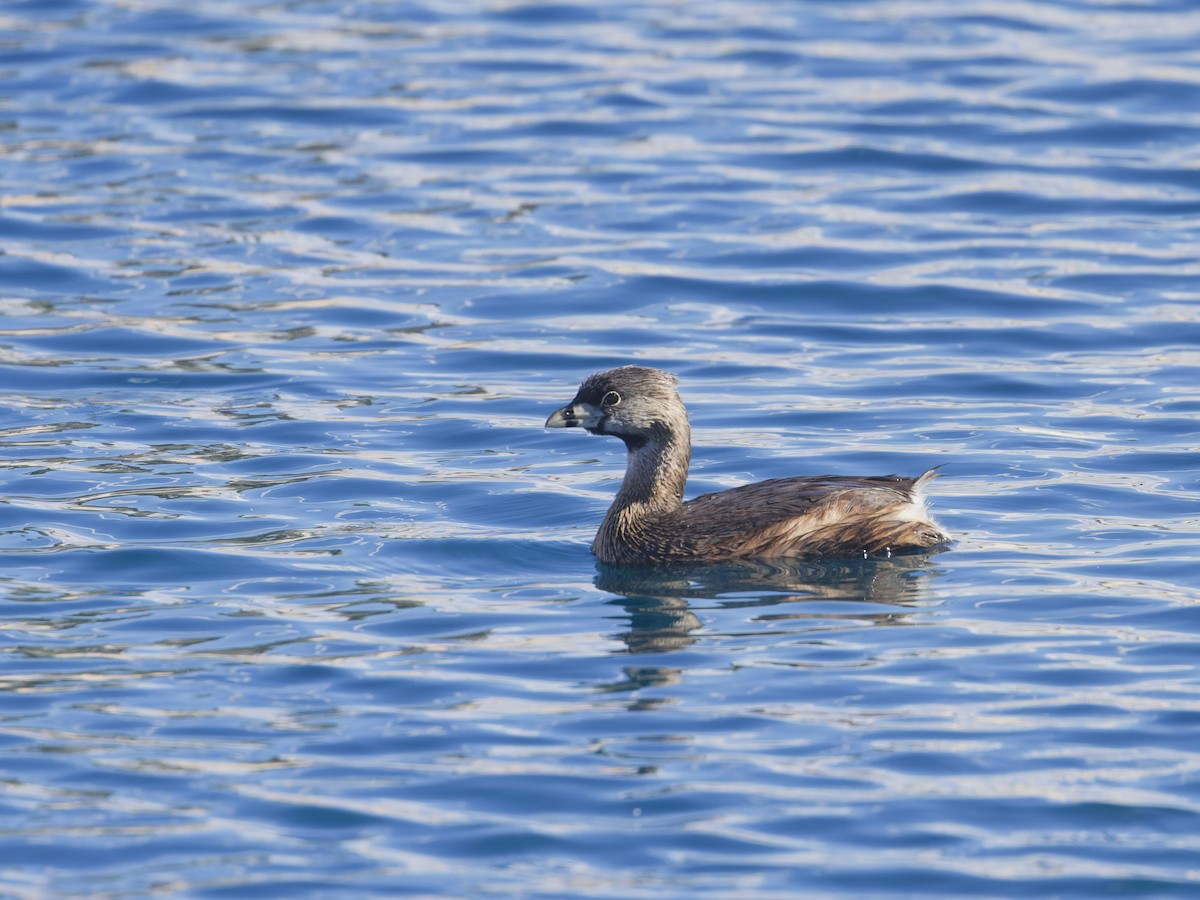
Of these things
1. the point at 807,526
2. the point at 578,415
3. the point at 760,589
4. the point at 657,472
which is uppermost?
the point at 578,415

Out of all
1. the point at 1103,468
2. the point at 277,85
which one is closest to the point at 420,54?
the point at 277,85

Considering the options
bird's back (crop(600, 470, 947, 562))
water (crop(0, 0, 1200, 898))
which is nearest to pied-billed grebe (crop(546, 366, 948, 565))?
bird's back (crop(600, 470, 947, 562))

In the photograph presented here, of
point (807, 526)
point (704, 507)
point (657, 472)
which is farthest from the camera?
point (657, 472)

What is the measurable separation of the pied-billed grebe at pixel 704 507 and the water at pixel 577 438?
0.69 feet

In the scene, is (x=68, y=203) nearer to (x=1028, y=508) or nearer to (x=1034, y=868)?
(x=1028, y=508)

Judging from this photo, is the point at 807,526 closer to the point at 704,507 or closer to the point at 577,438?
the point at 704,507

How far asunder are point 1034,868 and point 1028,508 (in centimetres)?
472

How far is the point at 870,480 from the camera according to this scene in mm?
11039

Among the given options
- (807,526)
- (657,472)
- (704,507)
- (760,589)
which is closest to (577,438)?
(657,472)

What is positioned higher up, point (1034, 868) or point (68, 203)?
point (68, 203)

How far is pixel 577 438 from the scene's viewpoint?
46.0ft

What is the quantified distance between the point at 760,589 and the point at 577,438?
147 inches

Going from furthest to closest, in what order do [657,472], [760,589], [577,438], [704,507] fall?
1. [577,438]
2. [657,472]
3. [704,507]
4. [760,589]

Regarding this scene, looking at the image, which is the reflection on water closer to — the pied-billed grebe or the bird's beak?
the pied-billed grebe
